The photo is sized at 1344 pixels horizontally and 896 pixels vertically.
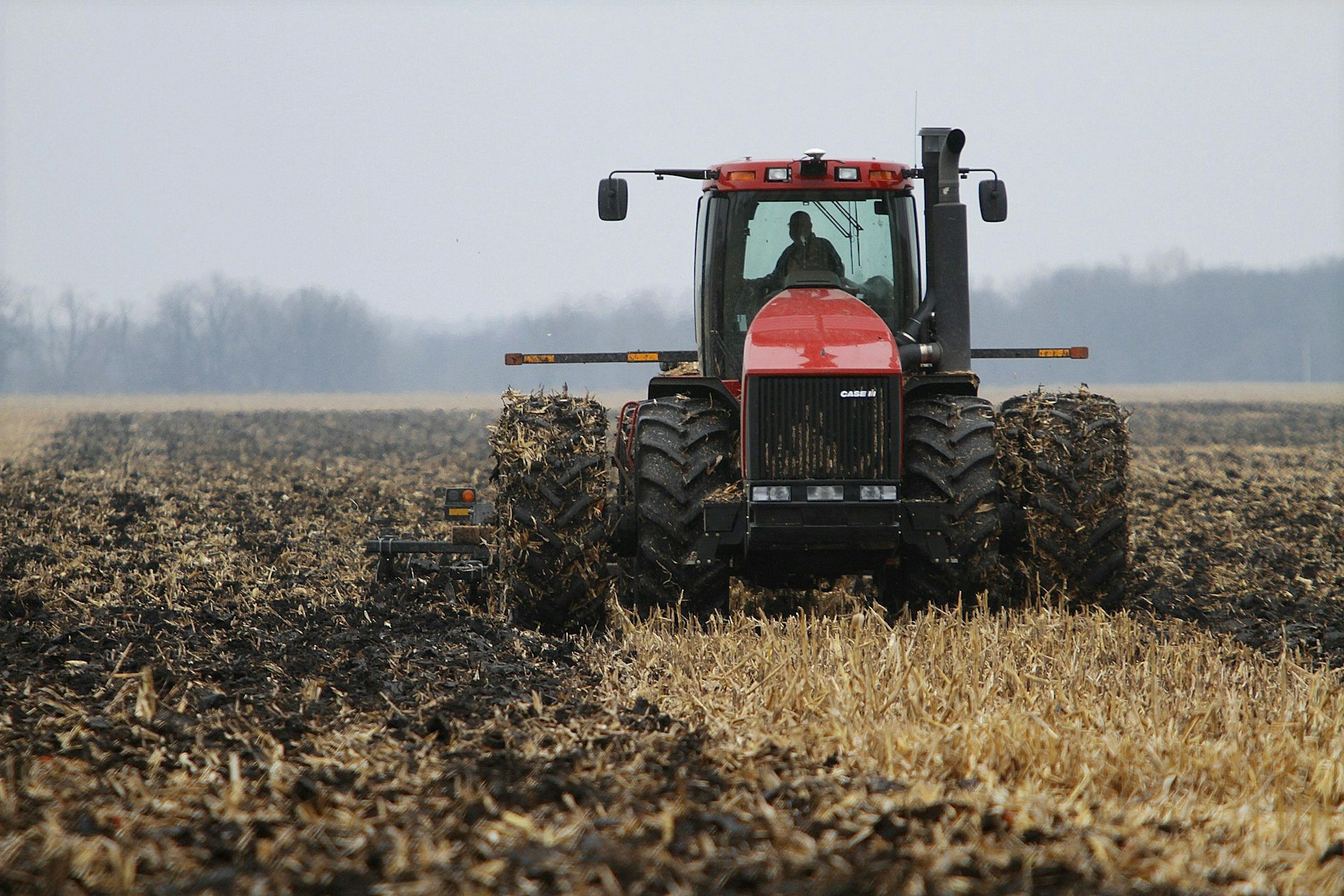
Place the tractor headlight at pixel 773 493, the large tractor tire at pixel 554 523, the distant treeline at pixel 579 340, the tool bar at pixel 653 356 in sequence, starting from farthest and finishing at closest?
1. the distant treeline at pixel 579 340
2. the tool bar at pixel 653 356
3. the large tractor tire at pixel 554 523
4. the tractor headlight at pixel 773 493

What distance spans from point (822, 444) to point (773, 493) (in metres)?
0.38

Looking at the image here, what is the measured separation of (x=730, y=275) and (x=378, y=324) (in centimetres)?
10811

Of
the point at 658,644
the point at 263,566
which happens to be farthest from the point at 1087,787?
the point at 263,566

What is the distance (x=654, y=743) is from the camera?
5066 mm

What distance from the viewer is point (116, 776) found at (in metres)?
4.64

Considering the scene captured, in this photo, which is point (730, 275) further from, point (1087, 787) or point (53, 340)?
point (53, 340)

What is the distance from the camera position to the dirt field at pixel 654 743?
385 cm

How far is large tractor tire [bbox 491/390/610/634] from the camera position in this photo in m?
7.56

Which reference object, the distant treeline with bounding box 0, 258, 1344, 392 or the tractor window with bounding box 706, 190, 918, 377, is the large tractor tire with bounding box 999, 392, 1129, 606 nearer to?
the tractor window with bounding box 706, 190, 918, 377

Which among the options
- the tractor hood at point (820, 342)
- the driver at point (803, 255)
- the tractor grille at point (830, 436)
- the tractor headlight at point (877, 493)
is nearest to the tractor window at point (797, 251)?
the driver at point (803, 255)

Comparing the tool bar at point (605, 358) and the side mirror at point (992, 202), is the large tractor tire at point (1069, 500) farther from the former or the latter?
the tool bar at point (605, 358)

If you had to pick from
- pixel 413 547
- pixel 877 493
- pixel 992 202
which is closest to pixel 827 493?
pixel 877 493

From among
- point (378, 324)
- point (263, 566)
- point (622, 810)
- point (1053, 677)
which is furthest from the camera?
point (378, 324)

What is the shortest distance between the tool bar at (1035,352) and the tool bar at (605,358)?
6.66 ft
